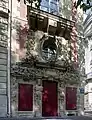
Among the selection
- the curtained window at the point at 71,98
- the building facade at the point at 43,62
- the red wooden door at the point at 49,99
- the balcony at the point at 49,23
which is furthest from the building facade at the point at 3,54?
the curtained window at the point at 71,98

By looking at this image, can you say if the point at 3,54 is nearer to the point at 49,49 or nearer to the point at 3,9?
the point at 3,9

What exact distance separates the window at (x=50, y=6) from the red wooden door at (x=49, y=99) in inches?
166

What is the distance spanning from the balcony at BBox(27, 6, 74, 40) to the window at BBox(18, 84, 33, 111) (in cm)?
338

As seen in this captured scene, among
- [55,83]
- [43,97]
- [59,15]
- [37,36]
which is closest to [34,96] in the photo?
[43,97]

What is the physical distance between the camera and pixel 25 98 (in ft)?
55.8

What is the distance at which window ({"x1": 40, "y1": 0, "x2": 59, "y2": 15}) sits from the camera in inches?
739

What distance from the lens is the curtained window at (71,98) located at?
63.5 ft

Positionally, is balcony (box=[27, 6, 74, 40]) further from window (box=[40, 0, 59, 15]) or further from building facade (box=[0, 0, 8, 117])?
building facade (box=[0, 0, 8, 117])

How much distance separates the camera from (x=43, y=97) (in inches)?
709

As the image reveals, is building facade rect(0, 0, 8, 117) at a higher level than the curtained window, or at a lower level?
A: higher

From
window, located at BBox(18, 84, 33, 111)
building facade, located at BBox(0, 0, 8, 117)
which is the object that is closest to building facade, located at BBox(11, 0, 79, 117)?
window, located at BBox(18, 84, 33, 111)

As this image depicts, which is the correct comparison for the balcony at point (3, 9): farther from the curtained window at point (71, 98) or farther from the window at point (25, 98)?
the curtained window at point (71, 98)

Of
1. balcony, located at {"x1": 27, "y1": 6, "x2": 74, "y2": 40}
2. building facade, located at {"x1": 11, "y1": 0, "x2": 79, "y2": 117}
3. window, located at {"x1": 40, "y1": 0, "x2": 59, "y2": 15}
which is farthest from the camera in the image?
window, located at {"x1": 40, "y1": 0, "x2": 59, "y2": 15}

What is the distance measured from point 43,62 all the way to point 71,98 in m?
3.25
